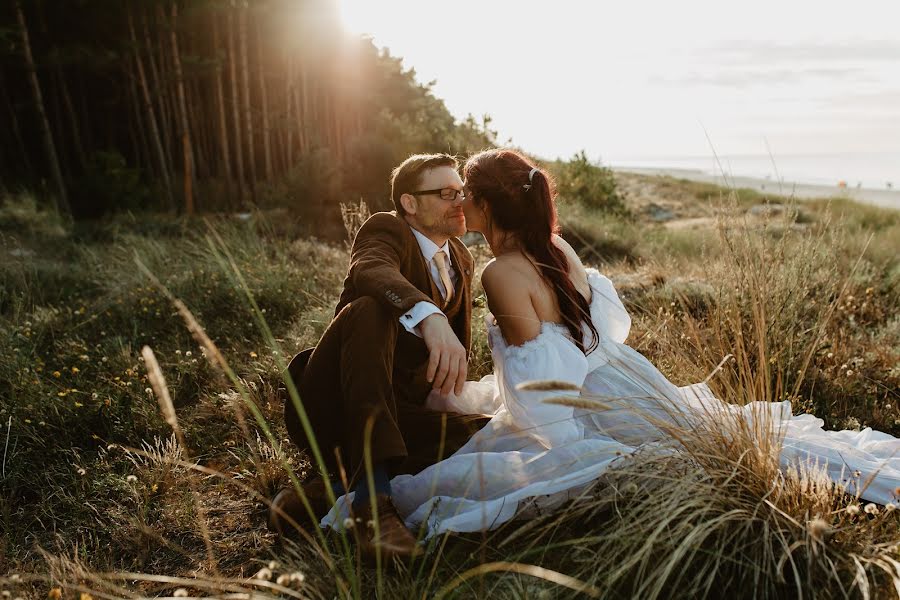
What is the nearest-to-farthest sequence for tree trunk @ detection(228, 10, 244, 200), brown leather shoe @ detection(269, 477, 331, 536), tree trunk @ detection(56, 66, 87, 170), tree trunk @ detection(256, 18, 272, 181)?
brown leather shoe @ detection(269, 477, 331, 536) < tree trunk @ detection(56, 66, 87, 170) < tree trunk @ detection(228, 10, 244, 200) < tree trunk @ detection(256, 18, 272, 181)

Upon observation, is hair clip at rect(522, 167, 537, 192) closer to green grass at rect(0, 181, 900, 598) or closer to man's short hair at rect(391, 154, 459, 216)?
man's short hair at rect(391, 154, 459, 216)

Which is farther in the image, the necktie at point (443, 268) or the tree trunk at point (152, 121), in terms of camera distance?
the tree trunk at point (152, 121)

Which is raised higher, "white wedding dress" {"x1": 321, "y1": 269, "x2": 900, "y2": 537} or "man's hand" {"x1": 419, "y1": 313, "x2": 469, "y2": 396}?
"man's hand" {"x1": 419, "y1": 313, "x2": 469, "y2": 396}

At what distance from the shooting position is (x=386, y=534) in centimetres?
218

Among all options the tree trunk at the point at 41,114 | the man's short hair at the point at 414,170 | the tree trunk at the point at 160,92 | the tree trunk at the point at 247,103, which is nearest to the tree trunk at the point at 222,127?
the tree trunk at the point at 247,103

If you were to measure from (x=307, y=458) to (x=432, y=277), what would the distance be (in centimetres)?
104

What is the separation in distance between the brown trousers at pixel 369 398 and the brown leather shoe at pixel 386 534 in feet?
0.48

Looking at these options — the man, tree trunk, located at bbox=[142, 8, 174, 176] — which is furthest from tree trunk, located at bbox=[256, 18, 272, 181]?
the man

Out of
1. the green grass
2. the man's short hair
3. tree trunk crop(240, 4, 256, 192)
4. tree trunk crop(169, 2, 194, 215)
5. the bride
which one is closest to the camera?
the green grass

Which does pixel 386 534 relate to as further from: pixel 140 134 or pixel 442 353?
pixel 140 134

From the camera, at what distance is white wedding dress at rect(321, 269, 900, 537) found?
2260mm

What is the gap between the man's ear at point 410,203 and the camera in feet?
9.48

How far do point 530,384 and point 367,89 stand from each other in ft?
50.5

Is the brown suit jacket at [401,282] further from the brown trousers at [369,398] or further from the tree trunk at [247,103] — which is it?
the tree trunk at [247,103]
